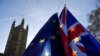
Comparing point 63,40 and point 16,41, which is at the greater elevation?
point 16,41

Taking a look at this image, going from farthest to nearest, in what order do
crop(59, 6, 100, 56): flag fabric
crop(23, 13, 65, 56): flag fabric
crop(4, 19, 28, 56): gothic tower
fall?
crop(4, 19, 28, 56): gothic tower
crop(59, 6, 100, 56): flag fabric
crop(23, 13, 65, 56): flag fabric

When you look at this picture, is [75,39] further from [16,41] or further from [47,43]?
[16,41]

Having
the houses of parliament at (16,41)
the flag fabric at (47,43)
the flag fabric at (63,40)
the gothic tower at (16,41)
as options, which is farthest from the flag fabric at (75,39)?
the houses of parliament at (16,41)

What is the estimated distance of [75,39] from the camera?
4363mm

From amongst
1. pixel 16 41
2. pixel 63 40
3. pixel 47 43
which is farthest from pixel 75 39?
pixel 16 41

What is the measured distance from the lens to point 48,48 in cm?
384

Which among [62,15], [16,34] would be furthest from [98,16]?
[16,34]

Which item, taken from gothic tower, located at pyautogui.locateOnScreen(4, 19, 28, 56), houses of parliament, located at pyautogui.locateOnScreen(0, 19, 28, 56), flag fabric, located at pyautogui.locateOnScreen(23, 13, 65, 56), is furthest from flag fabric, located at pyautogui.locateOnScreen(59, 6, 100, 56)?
houses of parliament, located at pyautogui.locateOnScreen(0, 19, 28, 56)

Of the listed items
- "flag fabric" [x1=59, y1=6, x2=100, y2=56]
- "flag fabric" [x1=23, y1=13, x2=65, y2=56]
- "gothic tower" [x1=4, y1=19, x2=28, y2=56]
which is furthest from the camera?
"gothic tower" [x1=4, y1=19, x2=28, y2=56]

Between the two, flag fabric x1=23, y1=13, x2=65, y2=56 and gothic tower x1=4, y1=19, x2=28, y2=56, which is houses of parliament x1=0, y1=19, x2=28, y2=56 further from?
flag fabric x1=23, y1=13, x2=65, y2=56

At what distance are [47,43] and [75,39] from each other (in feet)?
2.40

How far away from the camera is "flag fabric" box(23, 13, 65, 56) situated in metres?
3.82

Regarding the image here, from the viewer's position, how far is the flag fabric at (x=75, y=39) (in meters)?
4.22

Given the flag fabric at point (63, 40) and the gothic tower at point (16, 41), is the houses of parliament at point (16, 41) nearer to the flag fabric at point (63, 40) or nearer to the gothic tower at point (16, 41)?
the gothic tower at point (16, 41)
